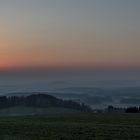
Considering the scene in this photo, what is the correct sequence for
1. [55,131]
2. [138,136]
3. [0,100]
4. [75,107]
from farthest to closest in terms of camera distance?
[0,100] < [75,107] < [55,131] < [138,136]

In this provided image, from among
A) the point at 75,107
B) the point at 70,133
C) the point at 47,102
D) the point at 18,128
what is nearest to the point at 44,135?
the point at 70,133

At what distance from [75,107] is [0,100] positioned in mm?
24138

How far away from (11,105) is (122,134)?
312 feet

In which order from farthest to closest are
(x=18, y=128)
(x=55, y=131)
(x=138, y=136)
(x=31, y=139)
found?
(x=18, y=128) → (x=55, y=131) → (x=138, y=136) → (x=31, y=139)

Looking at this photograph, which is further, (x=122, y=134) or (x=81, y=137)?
(x=122, y=134)

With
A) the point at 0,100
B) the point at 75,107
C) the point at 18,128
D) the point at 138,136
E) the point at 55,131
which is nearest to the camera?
the point at 138,136

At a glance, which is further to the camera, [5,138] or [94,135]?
[94,135]

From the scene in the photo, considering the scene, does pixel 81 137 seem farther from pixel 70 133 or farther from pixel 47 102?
pixel 47 102

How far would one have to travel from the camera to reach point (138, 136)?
20.7 meters

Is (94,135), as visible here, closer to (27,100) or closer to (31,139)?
(31,139)

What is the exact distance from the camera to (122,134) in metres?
21.5

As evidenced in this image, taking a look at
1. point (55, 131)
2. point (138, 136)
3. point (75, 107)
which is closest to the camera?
point (138, 136)

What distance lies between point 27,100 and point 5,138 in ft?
341

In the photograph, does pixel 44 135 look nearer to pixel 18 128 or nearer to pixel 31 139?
pixel 31 139
